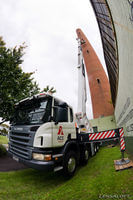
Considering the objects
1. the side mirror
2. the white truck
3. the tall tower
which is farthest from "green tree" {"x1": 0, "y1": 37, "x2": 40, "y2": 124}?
the tall tower

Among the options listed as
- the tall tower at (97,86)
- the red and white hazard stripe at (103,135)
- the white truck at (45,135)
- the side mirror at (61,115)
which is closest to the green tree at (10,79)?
the white truck at (45,135)

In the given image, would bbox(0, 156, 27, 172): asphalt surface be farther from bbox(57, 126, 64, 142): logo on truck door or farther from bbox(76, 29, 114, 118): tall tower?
bbox(76, 29, 114, 118): tall tower

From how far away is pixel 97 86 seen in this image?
21.6m

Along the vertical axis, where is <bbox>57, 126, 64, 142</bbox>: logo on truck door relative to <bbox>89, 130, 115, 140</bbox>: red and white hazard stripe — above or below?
above

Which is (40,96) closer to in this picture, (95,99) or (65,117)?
(65,117)

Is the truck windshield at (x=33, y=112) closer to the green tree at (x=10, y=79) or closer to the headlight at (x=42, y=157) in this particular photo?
the headlight at (x=42, y=157)

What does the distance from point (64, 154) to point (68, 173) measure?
694 mm

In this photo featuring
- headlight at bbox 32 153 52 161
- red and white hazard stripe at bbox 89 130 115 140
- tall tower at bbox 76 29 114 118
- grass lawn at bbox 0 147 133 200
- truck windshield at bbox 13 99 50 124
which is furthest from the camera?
tall tower at bbox 76 29 114 118

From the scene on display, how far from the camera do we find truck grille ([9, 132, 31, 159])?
3.24 meters

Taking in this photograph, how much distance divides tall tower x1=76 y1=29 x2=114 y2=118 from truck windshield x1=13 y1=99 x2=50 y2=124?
1807 cm

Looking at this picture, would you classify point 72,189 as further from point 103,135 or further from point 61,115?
point 103,135

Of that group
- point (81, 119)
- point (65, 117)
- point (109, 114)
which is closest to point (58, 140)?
point (65, 117)

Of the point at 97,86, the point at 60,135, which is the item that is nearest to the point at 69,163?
the point at 60,135

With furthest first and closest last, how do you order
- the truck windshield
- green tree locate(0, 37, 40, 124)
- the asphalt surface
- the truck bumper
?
green tree locate(0, 37, 40, 124)
the asphalt surface
the truck windshield
the truck bumper
